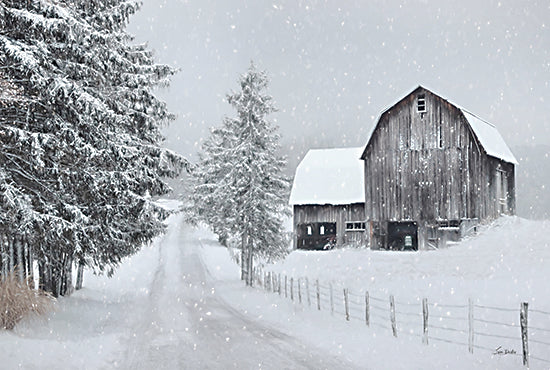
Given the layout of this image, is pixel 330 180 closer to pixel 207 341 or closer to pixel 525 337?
pixel 207 341

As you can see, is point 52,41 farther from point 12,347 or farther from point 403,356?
point 403,356

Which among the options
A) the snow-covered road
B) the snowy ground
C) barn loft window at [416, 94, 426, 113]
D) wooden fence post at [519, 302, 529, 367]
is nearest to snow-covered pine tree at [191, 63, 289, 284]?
the snowy ground

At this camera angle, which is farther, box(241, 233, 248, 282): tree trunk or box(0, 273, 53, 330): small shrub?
box(241, 233, 248, 282): tree trunk

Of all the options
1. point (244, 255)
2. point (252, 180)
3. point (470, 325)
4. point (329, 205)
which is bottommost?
Answer: point (244, 255)

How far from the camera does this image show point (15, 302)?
11.4 metres

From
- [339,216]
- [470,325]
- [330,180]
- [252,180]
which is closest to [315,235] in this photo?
[339,216]

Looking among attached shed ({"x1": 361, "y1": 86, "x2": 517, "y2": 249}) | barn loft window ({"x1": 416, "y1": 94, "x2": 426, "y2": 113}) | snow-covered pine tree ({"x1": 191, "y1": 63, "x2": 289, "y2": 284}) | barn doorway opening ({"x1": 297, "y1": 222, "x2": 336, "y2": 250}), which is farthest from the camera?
barn doorway opening ({"x1": 297, "y1": 222, "x2": 336, "y2": 250})

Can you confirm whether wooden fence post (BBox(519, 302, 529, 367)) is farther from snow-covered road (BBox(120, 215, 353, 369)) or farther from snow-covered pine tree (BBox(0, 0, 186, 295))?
snow-covered pine tree (BBox(0, 0, 186, 295))

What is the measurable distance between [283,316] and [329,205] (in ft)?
71.4

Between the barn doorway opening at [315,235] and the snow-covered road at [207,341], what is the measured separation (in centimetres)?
1673

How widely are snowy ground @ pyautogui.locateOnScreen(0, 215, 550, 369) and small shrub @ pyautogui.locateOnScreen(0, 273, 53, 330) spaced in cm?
31

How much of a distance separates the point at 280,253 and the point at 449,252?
940 centimetres

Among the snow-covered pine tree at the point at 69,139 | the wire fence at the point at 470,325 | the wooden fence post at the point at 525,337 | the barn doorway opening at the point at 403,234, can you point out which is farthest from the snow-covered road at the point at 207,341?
the barn doorway opening at the point at 403,234

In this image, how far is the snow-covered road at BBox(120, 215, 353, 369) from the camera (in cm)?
1049
